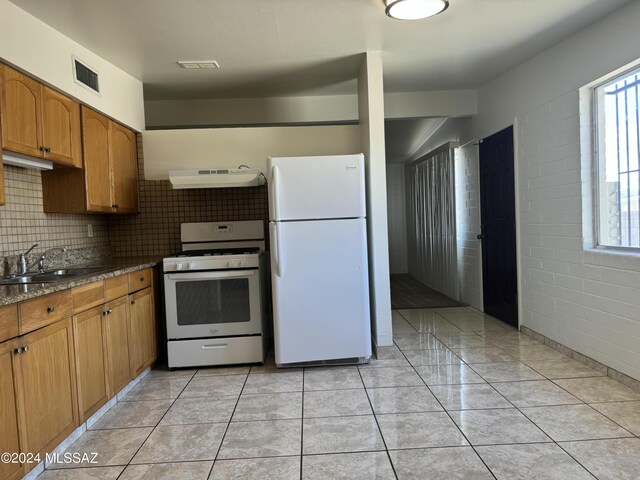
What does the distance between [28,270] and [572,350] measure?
388 centimetres

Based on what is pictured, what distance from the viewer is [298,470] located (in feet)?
6.59

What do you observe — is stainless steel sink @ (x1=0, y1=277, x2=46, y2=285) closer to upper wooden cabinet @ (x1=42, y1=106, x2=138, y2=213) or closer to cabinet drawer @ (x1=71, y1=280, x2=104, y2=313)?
cabinet drawer @ (x1=71, y1=280, x2=104, y2=313)

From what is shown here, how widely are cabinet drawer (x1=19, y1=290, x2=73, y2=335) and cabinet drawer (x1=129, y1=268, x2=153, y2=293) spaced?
2.69ft

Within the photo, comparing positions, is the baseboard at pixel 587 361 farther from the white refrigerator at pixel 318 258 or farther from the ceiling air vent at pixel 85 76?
the ceiling air vent at pixel 85 76

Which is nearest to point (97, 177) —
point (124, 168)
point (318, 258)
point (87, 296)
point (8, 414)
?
point (124, 168)

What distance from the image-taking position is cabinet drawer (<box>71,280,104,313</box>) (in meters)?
2.34

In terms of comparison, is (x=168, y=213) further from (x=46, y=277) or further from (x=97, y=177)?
(x=46, y=277)

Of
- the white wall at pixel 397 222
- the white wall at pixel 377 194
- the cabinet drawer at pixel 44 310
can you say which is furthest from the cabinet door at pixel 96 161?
the white wall at pixel 397 222

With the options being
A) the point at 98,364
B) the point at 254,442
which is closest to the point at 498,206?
the point at 254,442

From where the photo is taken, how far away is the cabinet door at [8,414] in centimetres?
174

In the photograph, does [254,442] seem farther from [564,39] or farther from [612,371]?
[564,39]

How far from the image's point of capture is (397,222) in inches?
372

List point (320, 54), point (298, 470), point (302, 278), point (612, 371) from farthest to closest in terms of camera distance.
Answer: point (320, 54) → point (302, 278) → point (612, 371) → point (298, 470)

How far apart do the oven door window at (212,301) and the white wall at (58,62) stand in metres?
1.54
